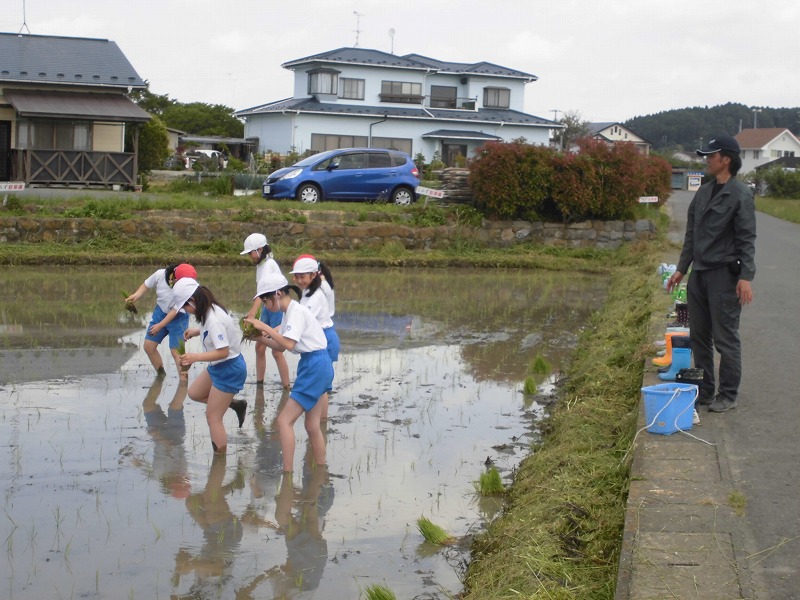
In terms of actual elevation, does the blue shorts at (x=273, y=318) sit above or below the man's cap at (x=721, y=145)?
below

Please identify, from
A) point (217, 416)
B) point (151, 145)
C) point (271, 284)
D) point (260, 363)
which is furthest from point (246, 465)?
point (151, 145)

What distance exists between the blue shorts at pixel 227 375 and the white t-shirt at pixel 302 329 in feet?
2.50

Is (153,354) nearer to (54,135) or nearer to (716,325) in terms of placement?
(716,325)

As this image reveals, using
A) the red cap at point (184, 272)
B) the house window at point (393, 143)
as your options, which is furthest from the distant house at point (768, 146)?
the red cap at point (184, 272)

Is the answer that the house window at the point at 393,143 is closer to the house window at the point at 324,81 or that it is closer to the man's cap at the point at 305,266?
the house window at the point at 324,81

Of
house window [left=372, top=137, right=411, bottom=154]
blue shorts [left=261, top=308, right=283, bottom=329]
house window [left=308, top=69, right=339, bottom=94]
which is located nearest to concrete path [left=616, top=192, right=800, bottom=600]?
blue shorts [left=261, top=308, right=283, bottom=329]

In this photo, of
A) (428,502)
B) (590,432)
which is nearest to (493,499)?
(428,502)

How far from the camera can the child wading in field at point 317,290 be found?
7168 mm

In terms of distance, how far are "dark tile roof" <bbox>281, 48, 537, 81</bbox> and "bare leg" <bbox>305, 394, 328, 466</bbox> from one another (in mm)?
36410

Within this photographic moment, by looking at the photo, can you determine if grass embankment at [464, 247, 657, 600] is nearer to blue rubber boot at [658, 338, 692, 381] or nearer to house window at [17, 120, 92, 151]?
blue rubber boot at [658, 338, 692, 381]

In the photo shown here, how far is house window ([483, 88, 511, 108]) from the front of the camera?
152ft

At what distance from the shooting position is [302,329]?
21.5 feet

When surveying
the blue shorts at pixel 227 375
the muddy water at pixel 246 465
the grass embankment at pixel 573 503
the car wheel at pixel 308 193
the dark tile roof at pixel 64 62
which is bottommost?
the muddy water at pixel 246 465

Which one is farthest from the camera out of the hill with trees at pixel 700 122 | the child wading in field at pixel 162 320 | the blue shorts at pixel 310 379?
the hill with trees at pixel 700 122
